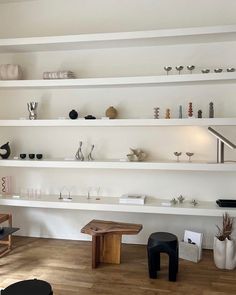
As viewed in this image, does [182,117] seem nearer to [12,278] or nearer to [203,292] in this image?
[203,292]

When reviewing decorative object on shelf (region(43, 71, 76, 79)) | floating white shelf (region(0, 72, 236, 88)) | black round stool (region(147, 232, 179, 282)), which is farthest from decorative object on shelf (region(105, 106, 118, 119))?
black round stool (region(147, 232, 179, 282))

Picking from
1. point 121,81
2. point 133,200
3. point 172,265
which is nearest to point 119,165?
point 133,200

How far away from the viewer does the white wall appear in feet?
11.6

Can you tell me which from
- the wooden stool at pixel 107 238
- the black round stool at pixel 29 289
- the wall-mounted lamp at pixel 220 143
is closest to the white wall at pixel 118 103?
the wall-mounted lamp at pixel 220 143

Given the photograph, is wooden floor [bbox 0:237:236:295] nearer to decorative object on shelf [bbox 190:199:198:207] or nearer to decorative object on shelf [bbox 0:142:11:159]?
decorative object on shelf [bbox 190:199:198:207]

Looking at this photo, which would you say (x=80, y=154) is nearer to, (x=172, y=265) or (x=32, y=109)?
(x=32, y=109)

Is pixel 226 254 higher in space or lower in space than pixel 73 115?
lower

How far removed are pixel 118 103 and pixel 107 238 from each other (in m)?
1.50

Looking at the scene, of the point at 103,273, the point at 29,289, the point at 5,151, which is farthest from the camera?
the point at 5,151

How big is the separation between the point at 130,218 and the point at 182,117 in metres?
1.30

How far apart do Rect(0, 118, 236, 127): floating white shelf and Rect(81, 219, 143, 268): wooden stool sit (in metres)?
1.06

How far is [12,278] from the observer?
2918mm

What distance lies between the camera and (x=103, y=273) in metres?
3.03

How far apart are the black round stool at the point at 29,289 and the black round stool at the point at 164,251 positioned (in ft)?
3.60
